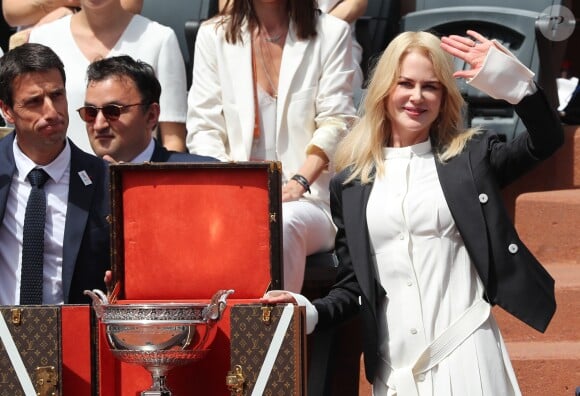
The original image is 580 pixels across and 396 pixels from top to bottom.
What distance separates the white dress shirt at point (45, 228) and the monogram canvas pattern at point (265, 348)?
2.83 ft

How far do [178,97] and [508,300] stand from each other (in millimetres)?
2546

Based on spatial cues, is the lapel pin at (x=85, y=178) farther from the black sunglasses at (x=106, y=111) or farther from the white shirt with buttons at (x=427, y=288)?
the white shirt with buttons at (x=427, y=288)

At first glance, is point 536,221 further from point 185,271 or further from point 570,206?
point 185,271

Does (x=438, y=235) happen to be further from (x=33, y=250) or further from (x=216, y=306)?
(x=33, y=250)

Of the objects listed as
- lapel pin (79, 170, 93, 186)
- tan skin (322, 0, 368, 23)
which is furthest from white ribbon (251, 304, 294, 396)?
tan skin (322, 0, 368, 23)

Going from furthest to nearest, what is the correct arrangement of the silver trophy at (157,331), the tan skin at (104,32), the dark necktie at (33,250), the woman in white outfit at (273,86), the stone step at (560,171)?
the stone step at (560,171)
the tan skin at (104,32)
the woman in white outfit at (273,86)
the dark necktie at (33,250)
the silver trophy at (157,331)

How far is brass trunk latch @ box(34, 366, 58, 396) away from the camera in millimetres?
4145

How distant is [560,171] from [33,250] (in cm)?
276

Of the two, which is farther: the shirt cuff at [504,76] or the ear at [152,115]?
the ear at [152,115]

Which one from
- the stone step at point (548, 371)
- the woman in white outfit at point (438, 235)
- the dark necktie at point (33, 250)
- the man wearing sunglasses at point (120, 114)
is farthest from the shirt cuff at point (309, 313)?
the stone step at point (548, 371)

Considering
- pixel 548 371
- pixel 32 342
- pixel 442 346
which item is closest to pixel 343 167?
pixel 442 346

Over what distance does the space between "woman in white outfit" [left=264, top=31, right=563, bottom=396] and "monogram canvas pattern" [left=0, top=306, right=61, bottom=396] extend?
24.4 inches

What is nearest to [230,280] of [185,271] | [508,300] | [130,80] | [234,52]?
[185,271]

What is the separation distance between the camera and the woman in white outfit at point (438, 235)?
4191 mm
